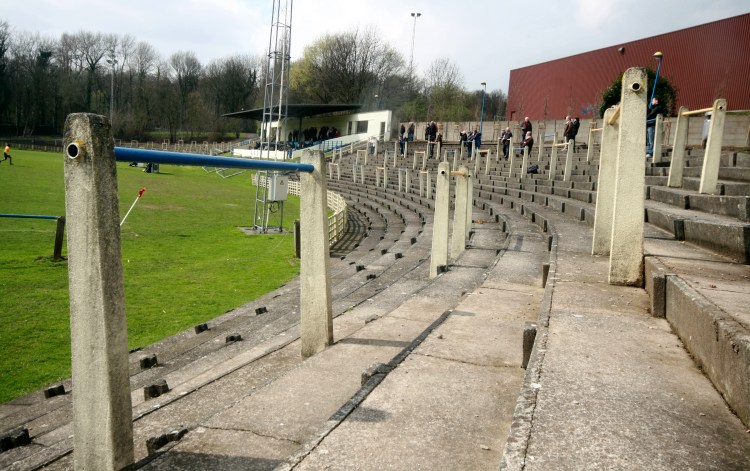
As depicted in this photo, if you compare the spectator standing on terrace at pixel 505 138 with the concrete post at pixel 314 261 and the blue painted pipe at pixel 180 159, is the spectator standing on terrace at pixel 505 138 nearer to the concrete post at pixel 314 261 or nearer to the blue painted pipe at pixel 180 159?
the concrete post at pixel 314 261

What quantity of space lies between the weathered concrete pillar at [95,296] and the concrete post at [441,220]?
5.11 m

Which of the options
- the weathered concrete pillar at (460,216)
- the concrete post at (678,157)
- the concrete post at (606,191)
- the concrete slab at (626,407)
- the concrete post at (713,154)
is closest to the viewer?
the concrete slab at (626,407)

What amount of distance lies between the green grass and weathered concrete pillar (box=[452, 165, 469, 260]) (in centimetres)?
398

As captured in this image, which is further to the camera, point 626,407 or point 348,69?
point 348,69

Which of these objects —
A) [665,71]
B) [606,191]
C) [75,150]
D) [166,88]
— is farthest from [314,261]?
[166,88]

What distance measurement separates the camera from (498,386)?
9.52 feet

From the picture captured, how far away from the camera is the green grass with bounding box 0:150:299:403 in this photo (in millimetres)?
7866

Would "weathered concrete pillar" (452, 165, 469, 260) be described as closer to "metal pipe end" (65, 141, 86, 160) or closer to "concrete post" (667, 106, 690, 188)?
"concrete post" (667, 106, 690, 188)

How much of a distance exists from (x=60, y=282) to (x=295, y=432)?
11065mm

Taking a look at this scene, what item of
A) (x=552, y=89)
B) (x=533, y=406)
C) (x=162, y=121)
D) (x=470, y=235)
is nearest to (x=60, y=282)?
(x=470, y=235)

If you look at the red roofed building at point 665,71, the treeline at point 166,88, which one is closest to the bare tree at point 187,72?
the treeline at point 166,88

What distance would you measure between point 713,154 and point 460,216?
3.26 metres

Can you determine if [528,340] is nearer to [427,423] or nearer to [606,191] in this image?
[427,423]

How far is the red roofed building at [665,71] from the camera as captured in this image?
3291 cm
